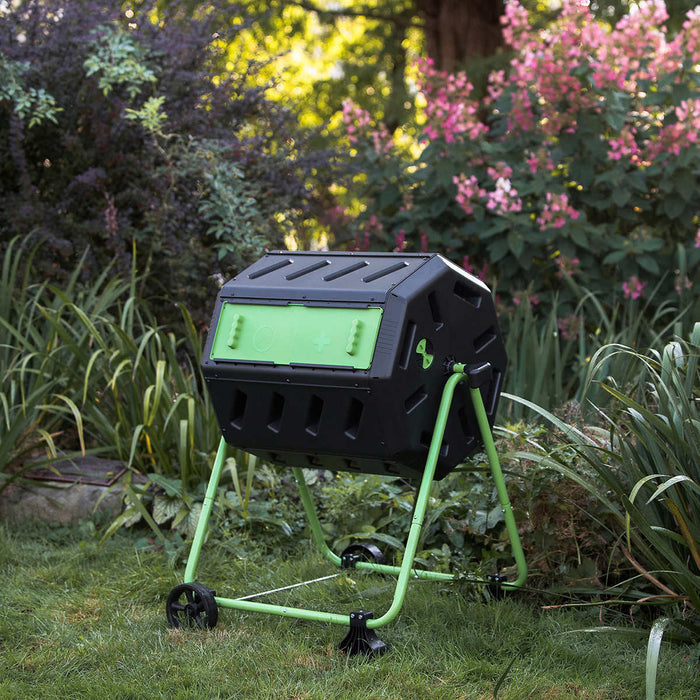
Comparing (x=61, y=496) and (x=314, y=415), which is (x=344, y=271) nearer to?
(x=314, y=415)

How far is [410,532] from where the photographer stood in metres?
2.75

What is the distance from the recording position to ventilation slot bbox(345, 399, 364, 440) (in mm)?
2717

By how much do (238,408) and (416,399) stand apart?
584mm

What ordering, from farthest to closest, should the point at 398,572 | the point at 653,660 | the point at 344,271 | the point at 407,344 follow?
the point at 398,572 < the point at 344,271 < the point at 407,344 < the point at 653,660

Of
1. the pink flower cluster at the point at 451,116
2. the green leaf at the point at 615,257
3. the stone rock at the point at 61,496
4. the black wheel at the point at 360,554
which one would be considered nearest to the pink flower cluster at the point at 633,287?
A: the green leaf at the point at 615,257

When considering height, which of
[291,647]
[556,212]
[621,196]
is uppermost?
[621,196]

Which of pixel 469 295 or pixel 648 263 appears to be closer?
pixel 469 295

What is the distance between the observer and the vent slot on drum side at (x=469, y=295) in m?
3.02

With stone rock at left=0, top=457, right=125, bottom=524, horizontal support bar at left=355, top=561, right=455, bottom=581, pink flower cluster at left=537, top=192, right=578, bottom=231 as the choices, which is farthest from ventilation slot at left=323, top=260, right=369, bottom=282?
pink flower cluster at left=537, top=192, right=578, bottom=231

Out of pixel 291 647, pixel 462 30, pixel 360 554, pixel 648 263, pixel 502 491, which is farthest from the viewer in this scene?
pixel 462 30

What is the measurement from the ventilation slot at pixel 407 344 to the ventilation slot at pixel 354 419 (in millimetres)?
184

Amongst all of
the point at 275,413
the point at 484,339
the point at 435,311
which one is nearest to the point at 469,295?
the point at 484,339

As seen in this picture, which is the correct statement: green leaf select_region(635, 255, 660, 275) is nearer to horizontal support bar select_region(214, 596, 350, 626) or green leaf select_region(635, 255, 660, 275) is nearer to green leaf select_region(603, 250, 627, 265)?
green leaf select_region(603, 250, 627, 265)

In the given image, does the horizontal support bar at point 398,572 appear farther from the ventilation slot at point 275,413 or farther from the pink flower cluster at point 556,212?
the pink flower cluster at point 556,212
